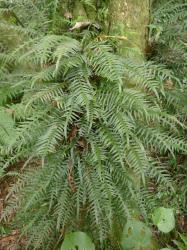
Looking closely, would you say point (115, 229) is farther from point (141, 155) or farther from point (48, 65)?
point (48, 65)

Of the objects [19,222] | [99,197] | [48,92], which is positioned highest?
[48,92]

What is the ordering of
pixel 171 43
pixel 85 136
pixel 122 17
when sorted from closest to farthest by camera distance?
pixel 85 136
pixel 122 17
pixel 171 43

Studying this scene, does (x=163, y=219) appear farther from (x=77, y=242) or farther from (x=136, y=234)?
(x=77, y=242)

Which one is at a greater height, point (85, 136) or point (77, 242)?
point (85, 136)

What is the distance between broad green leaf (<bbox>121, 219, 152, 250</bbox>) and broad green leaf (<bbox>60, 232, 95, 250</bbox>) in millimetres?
240

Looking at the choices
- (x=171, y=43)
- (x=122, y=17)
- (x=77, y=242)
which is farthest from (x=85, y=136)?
(x=171, y=43)

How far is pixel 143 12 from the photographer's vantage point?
8.61 feet

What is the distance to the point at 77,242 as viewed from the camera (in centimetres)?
238

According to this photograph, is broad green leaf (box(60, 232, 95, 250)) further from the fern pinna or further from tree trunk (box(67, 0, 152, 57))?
tree trunk (box(67, 0, 152, 57))

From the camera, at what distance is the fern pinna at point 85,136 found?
7.23ft

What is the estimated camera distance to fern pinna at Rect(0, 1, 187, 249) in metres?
2.20

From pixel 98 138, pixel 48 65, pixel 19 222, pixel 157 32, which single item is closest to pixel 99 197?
pixel 98 138

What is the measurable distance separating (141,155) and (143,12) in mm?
1062

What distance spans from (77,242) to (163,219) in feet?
1.87
